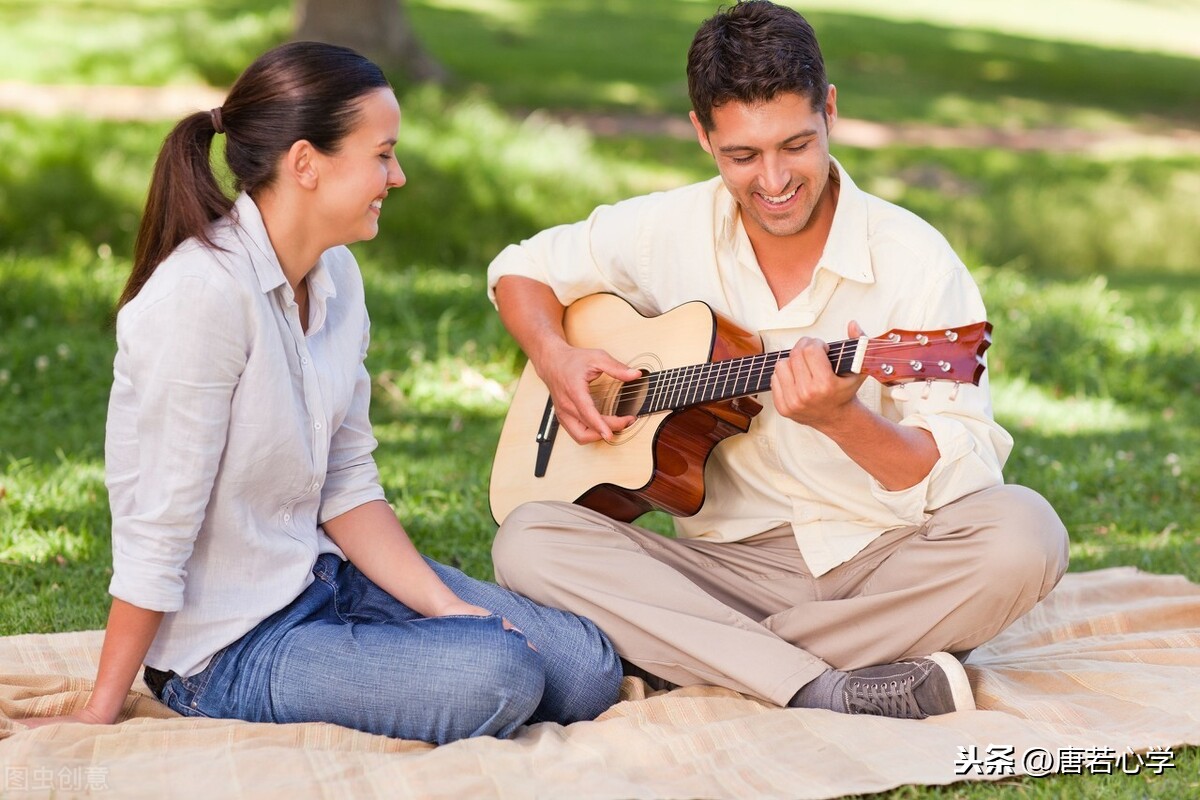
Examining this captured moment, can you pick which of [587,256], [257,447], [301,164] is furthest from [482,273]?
[257,447]

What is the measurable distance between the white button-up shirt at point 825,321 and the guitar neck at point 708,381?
177mm

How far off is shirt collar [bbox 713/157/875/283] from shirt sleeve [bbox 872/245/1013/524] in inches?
6.9

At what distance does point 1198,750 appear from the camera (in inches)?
117

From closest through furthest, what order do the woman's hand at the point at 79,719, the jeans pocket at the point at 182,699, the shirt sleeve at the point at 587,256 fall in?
the woman's hand at the point at 79,719 → the jeans pocket at the point at 182,699 → the shirt sleeve at the point at 587,256

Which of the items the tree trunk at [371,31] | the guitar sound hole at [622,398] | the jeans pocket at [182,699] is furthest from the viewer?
the tree trunk at [371,31]

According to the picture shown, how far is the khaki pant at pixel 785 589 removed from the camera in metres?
3.14

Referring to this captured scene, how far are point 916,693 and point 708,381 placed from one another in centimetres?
88

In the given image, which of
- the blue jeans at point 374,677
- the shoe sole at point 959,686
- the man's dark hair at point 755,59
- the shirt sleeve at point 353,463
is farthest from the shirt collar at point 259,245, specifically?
the shoe sole at point 959,686

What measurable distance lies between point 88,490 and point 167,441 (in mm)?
2187

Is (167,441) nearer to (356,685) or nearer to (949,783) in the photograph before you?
(356,685)

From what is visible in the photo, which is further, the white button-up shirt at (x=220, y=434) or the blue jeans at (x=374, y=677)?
the blue jeans at (x=374, y=677)

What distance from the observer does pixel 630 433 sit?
11.9 feet

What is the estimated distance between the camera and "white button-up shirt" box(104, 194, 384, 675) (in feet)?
9.04

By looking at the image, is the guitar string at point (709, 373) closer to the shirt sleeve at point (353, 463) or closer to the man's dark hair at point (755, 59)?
the man's dark hair at point (755, 59)
